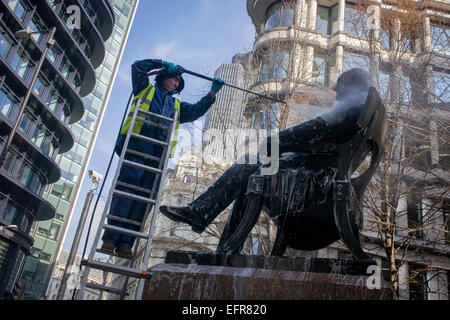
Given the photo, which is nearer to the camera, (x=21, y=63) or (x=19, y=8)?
(x=19, y=8)

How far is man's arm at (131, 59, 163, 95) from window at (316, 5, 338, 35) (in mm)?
22266

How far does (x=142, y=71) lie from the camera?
188 inches

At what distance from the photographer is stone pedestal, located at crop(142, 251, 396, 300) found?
2.80m

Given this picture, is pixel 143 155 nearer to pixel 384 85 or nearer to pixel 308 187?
pixel 308 187

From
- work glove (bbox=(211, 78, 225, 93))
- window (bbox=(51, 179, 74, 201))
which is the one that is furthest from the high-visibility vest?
window (bbox=(51, 179, 74, 201))

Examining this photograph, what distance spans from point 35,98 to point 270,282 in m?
30.4

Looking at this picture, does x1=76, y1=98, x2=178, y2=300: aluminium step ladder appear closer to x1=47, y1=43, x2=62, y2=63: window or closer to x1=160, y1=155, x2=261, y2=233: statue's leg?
x1=160, y1=155, x2=261, y2=233: statue's leg

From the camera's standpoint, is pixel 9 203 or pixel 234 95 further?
pixel 9 203

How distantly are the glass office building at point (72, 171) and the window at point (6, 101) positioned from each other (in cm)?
2025
